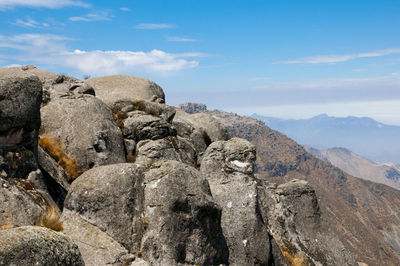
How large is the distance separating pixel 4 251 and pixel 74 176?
15.1 m

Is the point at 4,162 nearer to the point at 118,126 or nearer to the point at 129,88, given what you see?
the point at 118,126

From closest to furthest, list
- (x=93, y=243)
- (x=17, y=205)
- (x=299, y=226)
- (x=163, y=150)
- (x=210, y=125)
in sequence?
(x=17, y=205) → (x=93, y=243) → (x=163, y=150) → (x=299, y=226) → (x=210, y=125)

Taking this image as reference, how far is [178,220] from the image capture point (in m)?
20.3

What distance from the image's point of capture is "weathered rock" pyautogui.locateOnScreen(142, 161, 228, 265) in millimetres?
19781

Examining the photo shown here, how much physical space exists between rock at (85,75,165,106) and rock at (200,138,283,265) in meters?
12.0

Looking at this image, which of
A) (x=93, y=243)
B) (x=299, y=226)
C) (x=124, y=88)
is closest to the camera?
(x=93, y=243)

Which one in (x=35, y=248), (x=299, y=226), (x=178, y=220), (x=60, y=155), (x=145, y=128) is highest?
(x=145, y=128)

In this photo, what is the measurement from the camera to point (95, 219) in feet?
66.5

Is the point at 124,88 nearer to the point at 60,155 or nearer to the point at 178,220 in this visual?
the point at 60,155

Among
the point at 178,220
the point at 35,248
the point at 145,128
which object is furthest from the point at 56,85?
the point at 35,248

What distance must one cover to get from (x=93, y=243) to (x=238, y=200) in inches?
445

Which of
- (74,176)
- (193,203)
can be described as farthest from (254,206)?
(74,176)

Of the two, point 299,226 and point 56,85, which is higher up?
point 56,85

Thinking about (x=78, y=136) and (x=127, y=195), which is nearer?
(x=127, y=195)
